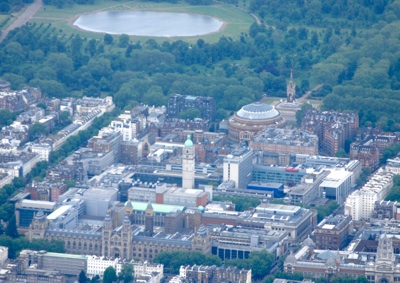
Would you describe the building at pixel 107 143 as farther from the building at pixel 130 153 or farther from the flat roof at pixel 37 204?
the flat roof at pixel 37 204

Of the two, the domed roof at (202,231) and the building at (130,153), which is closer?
the domed roof at (202,231)

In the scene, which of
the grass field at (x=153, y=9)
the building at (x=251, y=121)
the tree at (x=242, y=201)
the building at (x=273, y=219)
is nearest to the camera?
the building at (x=273, y=219)

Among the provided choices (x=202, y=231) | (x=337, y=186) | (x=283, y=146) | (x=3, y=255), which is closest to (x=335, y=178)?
(x=337, y=186)

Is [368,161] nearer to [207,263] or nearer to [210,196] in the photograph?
[210,196]

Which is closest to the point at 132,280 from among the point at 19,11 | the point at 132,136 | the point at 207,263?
the point at 207,263

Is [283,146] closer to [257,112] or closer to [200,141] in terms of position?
[200,141]

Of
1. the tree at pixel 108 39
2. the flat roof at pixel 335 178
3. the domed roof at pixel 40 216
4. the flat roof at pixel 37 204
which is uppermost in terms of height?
the domed roof at pixel 40 216

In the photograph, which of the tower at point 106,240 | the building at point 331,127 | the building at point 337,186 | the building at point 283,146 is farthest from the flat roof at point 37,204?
the building at point 331,127
